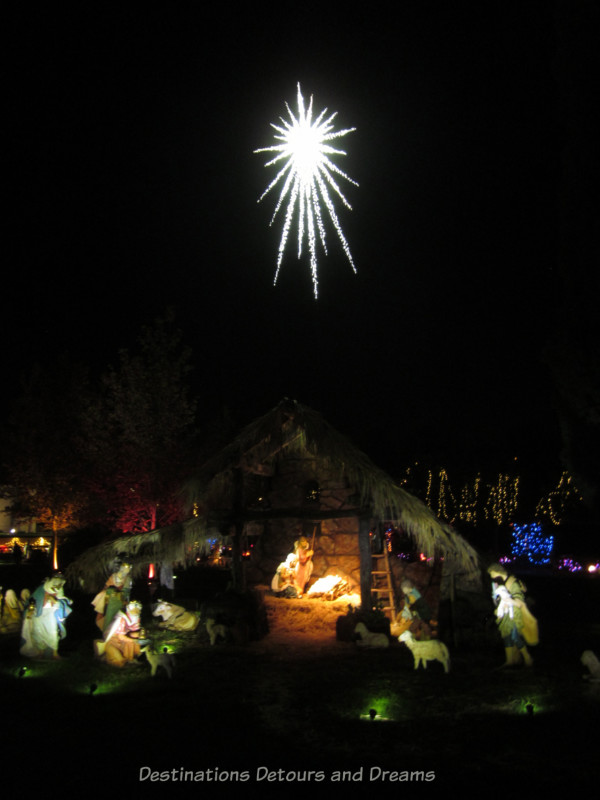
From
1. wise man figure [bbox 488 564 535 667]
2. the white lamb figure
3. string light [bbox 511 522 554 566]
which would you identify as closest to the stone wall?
the white lamb figure

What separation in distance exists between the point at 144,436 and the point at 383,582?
970cm

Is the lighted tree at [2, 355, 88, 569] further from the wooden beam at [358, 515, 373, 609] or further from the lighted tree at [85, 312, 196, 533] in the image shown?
the wooden beam at [358, 515, 373, 609]

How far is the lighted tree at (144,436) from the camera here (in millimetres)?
19906

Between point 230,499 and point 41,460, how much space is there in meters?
12.2

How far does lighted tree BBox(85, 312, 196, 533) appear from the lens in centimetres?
1991

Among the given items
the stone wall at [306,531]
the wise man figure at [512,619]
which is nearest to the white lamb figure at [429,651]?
the wise man figure at [512,619]

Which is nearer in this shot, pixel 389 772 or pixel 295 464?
pixel 389 772

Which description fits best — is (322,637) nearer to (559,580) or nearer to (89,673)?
(89,673)

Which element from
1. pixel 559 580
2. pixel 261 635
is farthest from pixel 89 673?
pixel 559 580

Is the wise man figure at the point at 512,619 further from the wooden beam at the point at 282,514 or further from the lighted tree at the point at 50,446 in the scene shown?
the lighted tree at the point at 50,446

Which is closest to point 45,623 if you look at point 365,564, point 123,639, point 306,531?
point 123,639

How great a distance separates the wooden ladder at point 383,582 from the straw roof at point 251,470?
136 cm

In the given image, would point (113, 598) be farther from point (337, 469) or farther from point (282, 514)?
point (337, 469)

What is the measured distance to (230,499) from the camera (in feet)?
44.2
